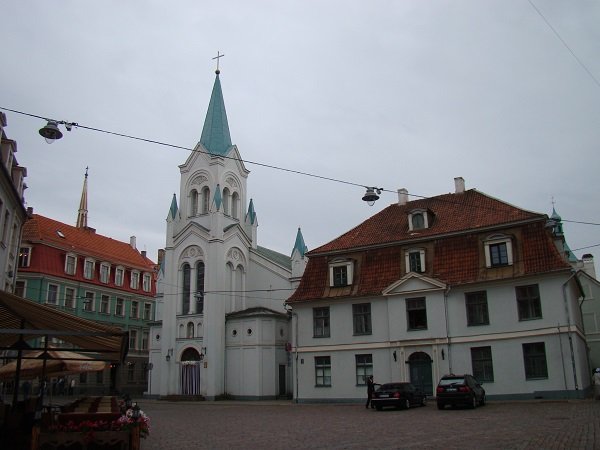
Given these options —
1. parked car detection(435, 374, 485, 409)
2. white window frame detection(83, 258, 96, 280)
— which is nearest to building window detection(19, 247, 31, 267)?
white window frame detection(83, 258, 96, 280)

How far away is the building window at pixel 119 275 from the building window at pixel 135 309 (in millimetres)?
2644

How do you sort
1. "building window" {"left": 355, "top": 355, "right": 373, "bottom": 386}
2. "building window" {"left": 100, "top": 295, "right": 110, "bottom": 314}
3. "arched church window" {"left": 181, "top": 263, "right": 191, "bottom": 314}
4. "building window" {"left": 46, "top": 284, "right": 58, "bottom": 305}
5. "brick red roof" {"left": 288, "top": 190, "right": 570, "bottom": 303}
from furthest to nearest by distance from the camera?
"building window" {"left": 100, "top": 295, "right": 110, "bottom": 314} < "building window" {"left": 46, "top": 284, "right": 58, "bottom": 305} < "arched church window" {"left": 181, "top": 263, "right": 191, "bottom": 314} < "building window" {"left": 355, "top": 355, "right": 373, "bottom": 386} < "brick red roof" {"left": 288, "top": 190, "right": 570, "bottom": 303}

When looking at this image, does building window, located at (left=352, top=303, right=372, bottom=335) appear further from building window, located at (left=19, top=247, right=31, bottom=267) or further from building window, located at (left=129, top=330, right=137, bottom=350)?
building window, located at (left=19, top=247, right=31, bottom=267)

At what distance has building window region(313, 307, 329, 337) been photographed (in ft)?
115

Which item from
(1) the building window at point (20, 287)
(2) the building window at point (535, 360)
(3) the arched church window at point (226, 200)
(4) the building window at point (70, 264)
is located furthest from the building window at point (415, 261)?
(1) the building window at point (20, 287)

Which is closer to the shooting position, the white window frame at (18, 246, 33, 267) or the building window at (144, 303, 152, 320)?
the white window frame at (18, 246, 33, 267)

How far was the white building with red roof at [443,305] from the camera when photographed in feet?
94.3

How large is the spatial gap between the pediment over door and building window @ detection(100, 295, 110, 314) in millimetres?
32356

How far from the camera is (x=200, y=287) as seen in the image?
45.3 metres

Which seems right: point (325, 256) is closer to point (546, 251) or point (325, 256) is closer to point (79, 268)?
point (546, 251)

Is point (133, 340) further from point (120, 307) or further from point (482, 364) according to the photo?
point (482, 364)

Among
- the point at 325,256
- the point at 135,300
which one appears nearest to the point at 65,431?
the point at 325,256

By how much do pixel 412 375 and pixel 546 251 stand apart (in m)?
9.65

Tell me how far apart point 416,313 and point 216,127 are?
2587 centimetres
